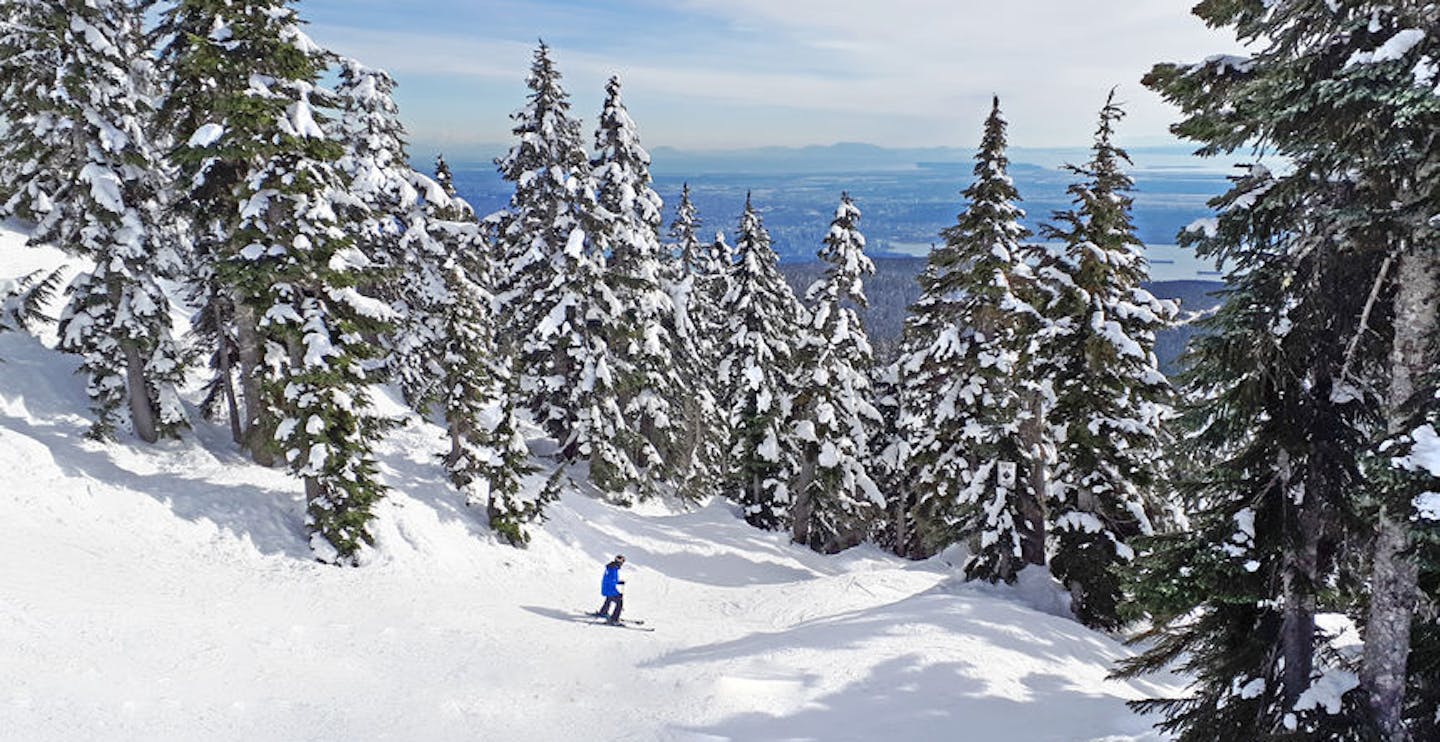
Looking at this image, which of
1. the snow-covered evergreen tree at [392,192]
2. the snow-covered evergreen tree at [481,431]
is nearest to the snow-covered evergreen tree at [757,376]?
the snow-covered evergreen tree at [481,431]

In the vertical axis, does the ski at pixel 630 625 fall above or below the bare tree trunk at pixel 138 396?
below

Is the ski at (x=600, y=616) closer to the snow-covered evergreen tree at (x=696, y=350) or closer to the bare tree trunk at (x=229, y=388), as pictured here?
the bare tree trunk at (x=229, y=388)

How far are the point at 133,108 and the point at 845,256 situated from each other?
21498 mm

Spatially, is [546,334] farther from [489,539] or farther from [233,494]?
[233,494]

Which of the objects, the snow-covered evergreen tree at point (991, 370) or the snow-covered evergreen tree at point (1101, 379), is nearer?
the snow-covered evergreen tree at point (1101, 379)

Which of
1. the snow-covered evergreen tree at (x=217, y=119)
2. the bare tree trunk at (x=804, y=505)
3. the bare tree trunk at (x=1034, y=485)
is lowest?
the bare tree trunk at (x=804, y=505)

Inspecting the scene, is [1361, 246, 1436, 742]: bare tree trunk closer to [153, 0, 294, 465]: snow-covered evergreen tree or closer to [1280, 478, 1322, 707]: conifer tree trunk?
[1280, 478, 1322, 707]: conifer tree trunk

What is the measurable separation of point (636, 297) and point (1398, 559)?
2737 centimetres

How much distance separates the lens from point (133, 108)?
64.7ft

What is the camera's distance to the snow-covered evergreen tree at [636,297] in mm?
30297

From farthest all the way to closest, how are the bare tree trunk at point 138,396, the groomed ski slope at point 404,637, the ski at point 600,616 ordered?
the bare tree trunk at point 138,396, the ski at point 600,616, the groomed ski slope at point 404,637

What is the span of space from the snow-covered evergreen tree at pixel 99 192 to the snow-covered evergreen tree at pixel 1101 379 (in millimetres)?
23161

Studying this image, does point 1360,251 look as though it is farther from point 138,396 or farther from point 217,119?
point 138,396

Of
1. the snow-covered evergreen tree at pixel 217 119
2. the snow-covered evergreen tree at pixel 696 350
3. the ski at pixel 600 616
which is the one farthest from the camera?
the snow-covered evergreen tree at pixel 696 350
